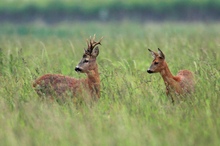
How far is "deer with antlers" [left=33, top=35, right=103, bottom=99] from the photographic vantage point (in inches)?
342

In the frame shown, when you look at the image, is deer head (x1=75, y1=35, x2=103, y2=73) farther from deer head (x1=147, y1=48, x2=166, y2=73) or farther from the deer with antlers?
deer head (x1=147, y1=48, x2=166, y2=73)

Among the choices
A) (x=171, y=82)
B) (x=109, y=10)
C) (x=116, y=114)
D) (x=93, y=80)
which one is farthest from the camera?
(x=109, y=10)

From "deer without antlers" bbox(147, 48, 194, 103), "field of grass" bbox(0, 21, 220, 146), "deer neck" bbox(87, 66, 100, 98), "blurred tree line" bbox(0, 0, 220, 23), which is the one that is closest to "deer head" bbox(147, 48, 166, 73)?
"deer without antlers" bbox(147, 48, 194, 103)

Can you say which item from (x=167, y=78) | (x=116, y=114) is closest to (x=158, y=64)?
(x=167, y=78)

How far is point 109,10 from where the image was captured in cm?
3378

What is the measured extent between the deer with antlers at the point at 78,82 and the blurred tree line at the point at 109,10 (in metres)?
23.8

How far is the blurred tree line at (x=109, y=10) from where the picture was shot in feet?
107

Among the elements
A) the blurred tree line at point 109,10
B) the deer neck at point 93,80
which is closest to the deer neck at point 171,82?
the deer neck at point 93,80

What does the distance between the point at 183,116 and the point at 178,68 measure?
3146 millimetres

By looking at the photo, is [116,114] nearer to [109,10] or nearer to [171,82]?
[171,82]

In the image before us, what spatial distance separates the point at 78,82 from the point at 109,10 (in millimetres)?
25033

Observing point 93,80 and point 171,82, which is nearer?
point 171,82

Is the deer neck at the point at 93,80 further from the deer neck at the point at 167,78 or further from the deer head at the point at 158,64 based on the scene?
the deer neck at the point at 167,78

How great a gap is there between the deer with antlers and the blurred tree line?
23836 millimetres
